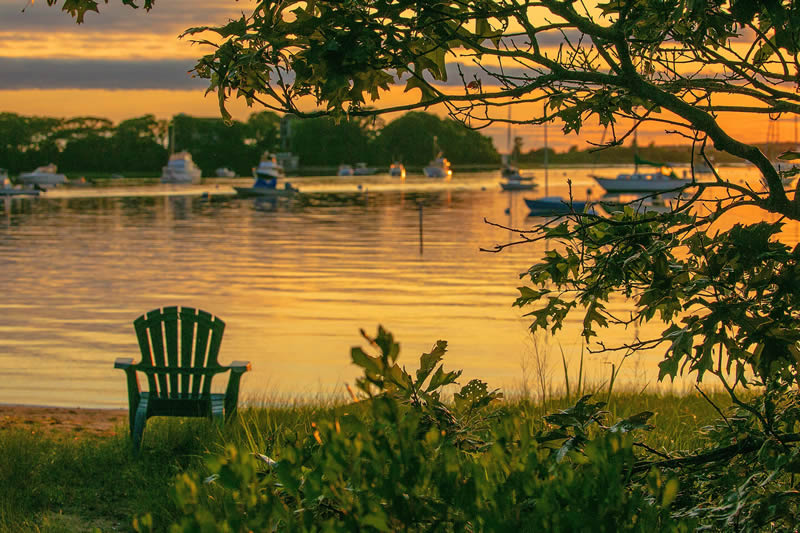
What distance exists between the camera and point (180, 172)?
13850cm

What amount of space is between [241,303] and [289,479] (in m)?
20.7

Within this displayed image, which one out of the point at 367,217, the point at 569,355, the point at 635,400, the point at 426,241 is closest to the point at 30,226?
the point at 367,217

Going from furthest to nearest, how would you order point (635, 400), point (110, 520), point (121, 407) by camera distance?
point (121, 407)
point (635, 400)
point (110, 520)

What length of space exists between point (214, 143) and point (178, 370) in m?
167

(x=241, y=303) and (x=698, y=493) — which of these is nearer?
(x=698, y=493)

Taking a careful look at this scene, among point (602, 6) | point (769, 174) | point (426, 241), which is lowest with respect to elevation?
point (426, 241)

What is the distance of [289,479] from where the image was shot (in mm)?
2330

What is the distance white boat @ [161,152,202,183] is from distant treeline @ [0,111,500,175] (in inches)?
327

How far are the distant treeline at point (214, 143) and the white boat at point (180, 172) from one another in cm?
830

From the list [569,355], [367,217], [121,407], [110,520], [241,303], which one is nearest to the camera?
[110,520]

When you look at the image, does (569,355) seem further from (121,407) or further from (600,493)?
(600,493)

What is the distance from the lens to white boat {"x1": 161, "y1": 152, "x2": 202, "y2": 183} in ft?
453

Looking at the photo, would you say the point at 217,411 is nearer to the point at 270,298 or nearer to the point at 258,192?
the point at 270,298

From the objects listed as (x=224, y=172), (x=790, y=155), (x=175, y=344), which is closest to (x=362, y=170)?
(x=224, y=172)
